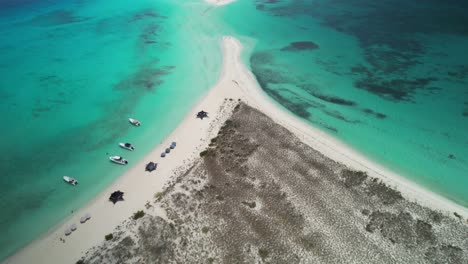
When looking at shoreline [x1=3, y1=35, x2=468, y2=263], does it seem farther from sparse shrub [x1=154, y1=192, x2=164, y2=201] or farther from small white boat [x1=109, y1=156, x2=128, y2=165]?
small white boat [x1=109, y1=156, x2=128, y2=165]

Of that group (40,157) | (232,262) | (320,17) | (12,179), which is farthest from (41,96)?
(320,17)

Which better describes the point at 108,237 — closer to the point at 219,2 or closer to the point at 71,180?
the point at 71,180

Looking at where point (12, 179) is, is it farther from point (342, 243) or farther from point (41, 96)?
point (342, 243)

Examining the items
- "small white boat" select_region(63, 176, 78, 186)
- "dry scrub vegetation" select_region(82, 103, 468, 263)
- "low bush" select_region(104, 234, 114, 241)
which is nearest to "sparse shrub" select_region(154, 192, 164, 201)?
"dry scrub vegetation" select_region(82, 103, 468, 263)

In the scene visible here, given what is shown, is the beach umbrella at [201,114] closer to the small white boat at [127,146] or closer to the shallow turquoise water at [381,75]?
the small white boat at [127,146]

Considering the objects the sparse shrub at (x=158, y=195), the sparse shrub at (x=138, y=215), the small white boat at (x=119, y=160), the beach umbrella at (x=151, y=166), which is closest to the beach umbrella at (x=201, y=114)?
the beach umbrella at (x=151, y=166)

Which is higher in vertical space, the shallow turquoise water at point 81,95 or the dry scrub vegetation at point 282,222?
the shallow turquoise water at point 81,95
